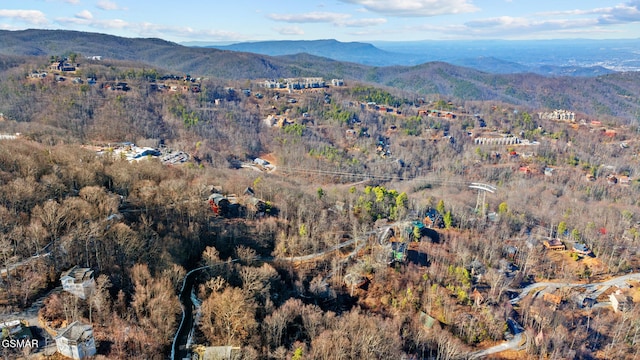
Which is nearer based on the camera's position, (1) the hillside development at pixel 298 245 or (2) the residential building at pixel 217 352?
(2) the residential building at pixel 217 352

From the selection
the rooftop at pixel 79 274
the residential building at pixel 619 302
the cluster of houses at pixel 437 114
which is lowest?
the residential building at pixel 619 302

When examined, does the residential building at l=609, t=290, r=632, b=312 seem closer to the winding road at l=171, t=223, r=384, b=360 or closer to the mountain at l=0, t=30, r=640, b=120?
the winding road at l=171, t=223, r=384, b=360

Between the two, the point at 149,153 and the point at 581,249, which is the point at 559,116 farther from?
the point at 149,153

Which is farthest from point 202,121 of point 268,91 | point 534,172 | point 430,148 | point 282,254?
point 534,172

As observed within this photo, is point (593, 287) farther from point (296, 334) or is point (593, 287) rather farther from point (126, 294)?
point (126, 294)

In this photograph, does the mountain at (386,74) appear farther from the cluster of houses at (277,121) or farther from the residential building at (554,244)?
the residential building at (554,244)

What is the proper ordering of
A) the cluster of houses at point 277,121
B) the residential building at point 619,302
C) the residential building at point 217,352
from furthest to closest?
the cluster of houses at point 277,121
the residential building at point 619,302
the residential building at point 217,352

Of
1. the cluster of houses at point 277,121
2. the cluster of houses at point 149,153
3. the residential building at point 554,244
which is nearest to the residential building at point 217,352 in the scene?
the residential building at point 554,244
